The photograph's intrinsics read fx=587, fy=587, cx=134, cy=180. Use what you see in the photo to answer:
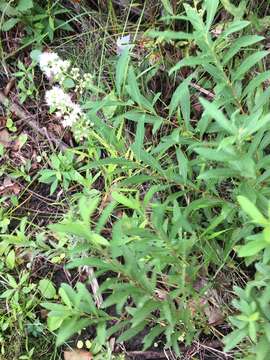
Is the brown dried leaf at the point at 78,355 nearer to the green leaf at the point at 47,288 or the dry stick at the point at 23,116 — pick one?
the green leaf at the point at 47,288

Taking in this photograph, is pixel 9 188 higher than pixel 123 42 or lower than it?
lower

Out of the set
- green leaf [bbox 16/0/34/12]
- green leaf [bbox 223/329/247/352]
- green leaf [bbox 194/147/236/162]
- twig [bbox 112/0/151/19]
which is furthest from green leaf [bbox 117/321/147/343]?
green leaf [bbox 16/0/34/12]

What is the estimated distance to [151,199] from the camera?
87.2 inches

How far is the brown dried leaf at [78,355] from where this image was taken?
2.26m

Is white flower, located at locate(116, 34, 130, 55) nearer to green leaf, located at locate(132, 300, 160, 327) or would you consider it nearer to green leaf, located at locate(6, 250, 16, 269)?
green leaf, located at locate(6, 250, 16, 269)

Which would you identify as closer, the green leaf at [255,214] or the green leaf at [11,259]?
the green leaf at [255,214]

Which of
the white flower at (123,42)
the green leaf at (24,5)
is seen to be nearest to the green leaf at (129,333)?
the white flower at (123,42)

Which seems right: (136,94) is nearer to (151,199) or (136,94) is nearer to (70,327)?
(151,199)

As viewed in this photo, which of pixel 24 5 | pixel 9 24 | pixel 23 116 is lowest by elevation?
pixel 23 116

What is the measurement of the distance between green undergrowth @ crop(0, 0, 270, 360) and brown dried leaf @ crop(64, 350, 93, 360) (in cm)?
4

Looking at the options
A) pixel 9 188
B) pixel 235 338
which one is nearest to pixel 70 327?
pixel 235 338

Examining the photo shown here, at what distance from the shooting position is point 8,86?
2744mm

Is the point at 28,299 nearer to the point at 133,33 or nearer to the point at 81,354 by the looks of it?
the point at 81,354

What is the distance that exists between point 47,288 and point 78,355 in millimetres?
295
